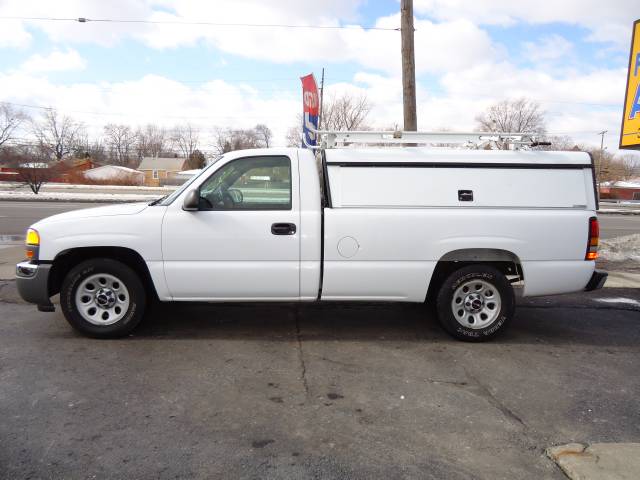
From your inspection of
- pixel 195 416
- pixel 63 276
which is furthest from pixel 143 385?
pixel 63 276

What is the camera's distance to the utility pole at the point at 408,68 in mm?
9398

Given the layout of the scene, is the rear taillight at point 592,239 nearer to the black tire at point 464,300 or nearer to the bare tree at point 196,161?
the black tire at point 464,300

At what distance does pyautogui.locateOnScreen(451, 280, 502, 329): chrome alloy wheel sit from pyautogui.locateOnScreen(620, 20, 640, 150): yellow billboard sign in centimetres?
757

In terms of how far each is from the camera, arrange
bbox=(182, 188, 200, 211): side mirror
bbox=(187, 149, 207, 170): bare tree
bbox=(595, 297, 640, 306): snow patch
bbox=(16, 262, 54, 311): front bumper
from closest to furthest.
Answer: bbox=(182, 188, 200, 211): side mirror
bbox=(16, 262, 54, 311): front bumper
bbox=(595, 297, 640, 306): snow patch
bbox=(187, 149, 207, 170): bare tree

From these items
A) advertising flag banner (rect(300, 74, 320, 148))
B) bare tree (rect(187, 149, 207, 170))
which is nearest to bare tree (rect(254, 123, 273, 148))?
bare tree (rect(187, 149, 207, 170))

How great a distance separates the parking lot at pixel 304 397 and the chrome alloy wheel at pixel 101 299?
0.81ft

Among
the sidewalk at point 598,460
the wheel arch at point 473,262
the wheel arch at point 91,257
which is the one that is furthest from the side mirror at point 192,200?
the sidewalk at point 598,460

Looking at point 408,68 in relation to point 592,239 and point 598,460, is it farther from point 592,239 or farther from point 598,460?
point 598,460

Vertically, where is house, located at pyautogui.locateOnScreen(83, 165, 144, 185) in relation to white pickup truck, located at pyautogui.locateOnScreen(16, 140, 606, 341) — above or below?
above

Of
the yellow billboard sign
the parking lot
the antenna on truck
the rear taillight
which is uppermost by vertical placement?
the yellow billboard sign

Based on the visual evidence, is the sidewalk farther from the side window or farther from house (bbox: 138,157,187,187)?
house (bbox: 138,157,187,187)

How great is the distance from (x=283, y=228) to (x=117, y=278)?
1.68 m

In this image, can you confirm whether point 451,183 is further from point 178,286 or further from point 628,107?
point 628,107

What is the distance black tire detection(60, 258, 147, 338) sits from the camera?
478 centimetres
